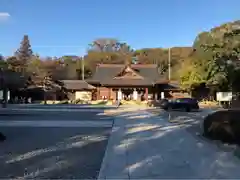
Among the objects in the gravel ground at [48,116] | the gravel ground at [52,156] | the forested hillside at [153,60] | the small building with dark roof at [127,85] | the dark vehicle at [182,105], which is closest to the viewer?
the gravel ground at [52,156]

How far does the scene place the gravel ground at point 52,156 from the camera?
757cm

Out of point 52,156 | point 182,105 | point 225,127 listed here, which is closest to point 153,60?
point 182,105

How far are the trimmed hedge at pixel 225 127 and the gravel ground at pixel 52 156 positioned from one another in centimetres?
380

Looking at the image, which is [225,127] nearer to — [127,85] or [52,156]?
[52,156]

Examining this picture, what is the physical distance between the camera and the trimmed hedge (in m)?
11.4

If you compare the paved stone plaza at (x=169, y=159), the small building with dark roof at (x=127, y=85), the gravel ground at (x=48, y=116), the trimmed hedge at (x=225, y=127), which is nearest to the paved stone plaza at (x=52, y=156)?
the paved stone plaza at (x=169, y=159)

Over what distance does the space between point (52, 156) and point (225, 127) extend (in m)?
5.77

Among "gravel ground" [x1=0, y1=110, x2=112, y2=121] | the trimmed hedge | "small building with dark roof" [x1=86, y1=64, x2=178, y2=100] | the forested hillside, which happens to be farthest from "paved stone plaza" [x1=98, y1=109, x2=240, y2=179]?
"small building with dark roof" [x1=86, y1=64, x2=178, y2=100]

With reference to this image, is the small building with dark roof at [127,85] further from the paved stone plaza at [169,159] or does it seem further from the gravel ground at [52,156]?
the paved stone plaza at [169,159]

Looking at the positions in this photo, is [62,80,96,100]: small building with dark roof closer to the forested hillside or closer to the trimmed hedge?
the forested hillside

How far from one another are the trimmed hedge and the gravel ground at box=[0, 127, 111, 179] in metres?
3.80

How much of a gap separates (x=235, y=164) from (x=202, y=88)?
166 feet

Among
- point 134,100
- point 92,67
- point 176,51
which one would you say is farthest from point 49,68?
point 176,51

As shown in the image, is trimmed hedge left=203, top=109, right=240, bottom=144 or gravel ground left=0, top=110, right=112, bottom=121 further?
gravel ground left=0, top=110, right=112, bottom=121
